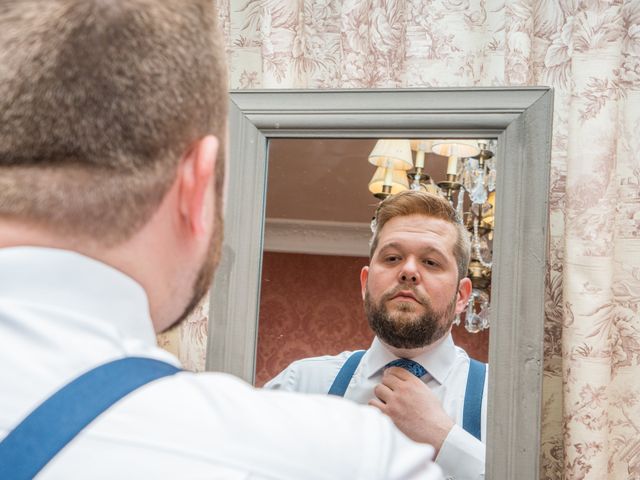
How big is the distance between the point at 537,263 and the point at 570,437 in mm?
287

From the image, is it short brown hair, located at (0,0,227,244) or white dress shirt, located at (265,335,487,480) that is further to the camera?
white dress shirt, located at (265,335,487,480)

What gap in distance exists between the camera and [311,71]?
1.52 meters

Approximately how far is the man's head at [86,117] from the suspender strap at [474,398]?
71 centimetres

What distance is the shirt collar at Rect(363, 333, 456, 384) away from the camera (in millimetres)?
1254

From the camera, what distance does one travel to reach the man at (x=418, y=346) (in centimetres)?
124

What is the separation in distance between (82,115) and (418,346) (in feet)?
2.44

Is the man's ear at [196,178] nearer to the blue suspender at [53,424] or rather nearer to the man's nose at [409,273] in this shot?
the blue suspender at [53,424]

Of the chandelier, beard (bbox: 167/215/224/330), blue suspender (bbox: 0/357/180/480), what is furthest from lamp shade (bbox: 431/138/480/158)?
blue suspender (bbox: 0/357/180/480)

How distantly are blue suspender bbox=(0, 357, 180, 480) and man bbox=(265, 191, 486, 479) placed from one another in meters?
0.72

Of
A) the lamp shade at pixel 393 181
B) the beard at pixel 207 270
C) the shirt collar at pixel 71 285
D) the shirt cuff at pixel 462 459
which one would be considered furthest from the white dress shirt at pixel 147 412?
the lamp shade at pixel 393 181

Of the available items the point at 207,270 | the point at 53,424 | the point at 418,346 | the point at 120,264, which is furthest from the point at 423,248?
the point at 53,424

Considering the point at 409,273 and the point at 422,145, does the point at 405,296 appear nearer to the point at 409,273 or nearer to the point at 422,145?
the point at 409,273

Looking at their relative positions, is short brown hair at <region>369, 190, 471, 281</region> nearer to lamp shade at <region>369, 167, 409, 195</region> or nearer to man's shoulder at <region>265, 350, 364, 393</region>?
lamp shade at <region>369, 167, 409, 195</region>

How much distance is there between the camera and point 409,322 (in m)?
1.27
